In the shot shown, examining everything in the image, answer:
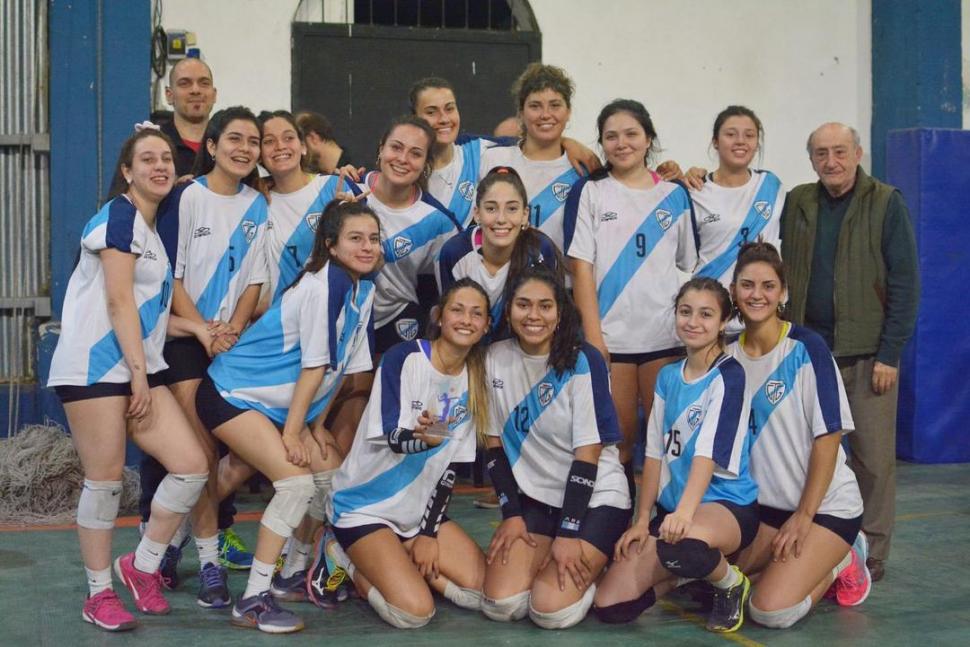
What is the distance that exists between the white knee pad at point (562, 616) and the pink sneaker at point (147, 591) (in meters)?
1.26

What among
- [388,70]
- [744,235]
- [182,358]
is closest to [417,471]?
[182,358]

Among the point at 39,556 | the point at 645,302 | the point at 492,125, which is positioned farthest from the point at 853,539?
the point at 492,125

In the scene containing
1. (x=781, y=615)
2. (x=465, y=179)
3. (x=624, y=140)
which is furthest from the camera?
(x=465, y=179)

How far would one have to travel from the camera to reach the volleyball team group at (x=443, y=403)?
154 inches

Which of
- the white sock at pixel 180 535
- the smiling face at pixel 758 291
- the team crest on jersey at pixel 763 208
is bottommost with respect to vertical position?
the white sock at pixel 180 535

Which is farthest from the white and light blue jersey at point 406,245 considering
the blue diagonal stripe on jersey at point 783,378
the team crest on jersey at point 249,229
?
the blue diagonal stripe on jersey at point 783,378

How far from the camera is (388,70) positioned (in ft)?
24.4

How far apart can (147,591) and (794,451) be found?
7.47 feet

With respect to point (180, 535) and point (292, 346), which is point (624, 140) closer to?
point (292, 346)

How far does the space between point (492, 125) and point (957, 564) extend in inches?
162

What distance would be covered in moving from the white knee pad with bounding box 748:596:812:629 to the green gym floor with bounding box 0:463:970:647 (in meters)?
0.04

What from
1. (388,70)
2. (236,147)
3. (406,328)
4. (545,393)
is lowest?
(545,393)

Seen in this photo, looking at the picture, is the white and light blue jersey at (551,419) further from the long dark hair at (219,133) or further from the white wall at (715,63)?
the white wall at (715,63)

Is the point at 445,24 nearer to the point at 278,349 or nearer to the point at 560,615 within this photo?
the point at 278,349
